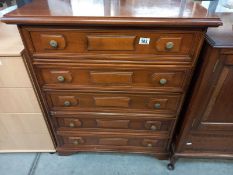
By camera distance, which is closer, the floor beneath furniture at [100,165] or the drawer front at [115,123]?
the drawer front at [115,123]

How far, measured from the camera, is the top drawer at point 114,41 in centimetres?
79

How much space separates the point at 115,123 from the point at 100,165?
426mm

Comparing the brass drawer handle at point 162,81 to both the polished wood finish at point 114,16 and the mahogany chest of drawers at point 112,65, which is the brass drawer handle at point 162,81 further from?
the polished wood finish at point 114,16

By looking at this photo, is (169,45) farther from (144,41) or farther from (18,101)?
(18,101)

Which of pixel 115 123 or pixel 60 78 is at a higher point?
pixel 60 78

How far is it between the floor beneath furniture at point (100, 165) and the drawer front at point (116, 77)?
27.9 inches

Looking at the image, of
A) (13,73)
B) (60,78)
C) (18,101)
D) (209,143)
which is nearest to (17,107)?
(18,101)

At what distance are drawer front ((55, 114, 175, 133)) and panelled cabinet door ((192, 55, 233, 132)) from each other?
0.19 metres

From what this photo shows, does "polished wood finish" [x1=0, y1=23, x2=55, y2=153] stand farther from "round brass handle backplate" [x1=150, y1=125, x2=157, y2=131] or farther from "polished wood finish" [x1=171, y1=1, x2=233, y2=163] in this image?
"polished wood finish" [x1=171, y1=1, x2=233, y2=163]

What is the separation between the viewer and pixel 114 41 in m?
0.81

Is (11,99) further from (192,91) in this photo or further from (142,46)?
(192,91)

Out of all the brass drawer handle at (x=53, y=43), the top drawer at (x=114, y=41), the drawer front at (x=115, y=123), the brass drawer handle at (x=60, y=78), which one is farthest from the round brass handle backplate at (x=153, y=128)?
the brass drawer handle at (x=53, y=43)

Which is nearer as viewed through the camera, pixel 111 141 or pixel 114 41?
pixel 114 41

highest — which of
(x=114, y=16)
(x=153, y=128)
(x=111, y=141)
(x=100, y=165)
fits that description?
(x=114, y=16)
